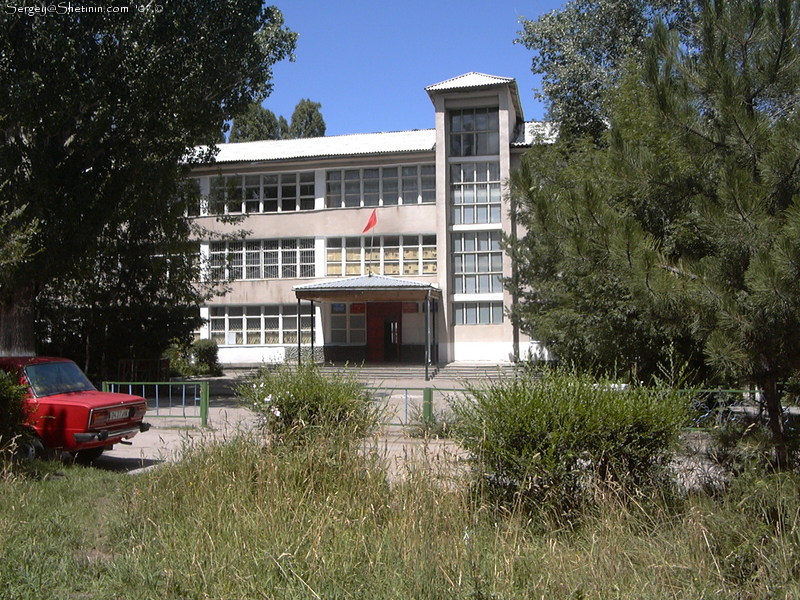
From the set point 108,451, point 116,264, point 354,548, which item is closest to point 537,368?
point 354,548

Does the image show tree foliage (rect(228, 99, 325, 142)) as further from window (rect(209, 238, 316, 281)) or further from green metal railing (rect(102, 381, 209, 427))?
green metal railing (rect(102, 381, 209, 427))

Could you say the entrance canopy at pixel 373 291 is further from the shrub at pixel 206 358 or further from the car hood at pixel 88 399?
the car hood at pixel 88 399

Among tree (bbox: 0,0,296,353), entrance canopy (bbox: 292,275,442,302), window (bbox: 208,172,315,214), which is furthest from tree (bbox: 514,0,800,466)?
window (bbox: 208,172,315,214)

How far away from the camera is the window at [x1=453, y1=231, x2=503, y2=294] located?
3441 centimetres

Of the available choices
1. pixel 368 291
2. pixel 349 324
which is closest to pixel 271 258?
pixel 349 324

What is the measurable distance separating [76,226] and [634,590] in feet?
57.5

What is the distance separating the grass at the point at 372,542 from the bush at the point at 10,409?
2.80 metres

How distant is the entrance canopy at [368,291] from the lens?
31.0m

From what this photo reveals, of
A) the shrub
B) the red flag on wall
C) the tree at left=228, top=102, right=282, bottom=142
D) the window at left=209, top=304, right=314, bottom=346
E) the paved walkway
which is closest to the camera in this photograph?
the paved walkway

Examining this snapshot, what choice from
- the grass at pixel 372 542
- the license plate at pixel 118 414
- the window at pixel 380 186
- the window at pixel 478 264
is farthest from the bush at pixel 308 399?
the window at pixel 380 186

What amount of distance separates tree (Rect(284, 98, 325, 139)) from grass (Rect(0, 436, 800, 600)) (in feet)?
189

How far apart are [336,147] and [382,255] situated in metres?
6.43

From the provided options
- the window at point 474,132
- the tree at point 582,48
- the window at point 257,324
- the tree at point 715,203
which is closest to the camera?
the tree at point 715,203

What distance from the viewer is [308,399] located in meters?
9.27
